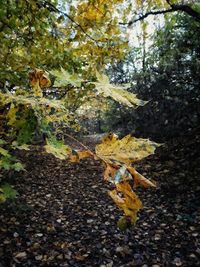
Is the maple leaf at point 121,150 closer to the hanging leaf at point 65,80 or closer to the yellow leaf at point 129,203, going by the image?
the yellow leaf at point 129,203

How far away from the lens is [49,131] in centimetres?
91

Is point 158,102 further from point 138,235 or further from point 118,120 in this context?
point 138,235

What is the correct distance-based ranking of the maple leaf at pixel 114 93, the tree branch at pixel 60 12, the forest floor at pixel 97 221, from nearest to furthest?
the maple leaf at pixel 114 93 → the tree branch at pixel 60 12 → the forest floor at pixel 97 221

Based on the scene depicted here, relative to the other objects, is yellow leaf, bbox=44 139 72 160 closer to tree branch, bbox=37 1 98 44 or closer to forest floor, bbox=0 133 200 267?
tree branch, bbox=37 1 98 44

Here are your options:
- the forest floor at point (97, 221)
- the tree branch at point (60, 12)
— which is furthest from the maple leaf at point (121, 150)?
the forest floor at point (97, 221)

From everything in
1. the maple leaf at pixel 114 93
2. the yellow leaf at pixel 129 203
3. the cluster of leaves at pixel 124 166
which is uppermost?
the maple leaf at pixel 114 93

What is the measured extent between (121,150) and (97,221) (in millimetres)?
3911

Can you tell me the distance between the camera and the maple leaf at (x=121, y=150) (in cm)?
92

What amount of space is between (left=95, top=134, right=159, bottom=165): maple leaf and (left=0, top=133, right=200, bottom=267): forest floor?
2979 millimetres

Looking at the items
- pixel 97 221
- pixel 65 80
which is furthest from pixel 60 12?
pixel 97 221

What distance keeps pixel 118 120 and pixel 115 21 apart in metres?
6.07

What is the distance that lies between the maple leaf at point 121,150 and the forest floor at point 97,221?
9.77 ft

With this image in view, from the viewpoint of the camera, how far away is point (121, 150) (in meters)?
0.94

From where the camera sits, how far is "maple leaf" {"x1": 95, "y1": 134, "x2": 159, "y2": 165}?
92cm
